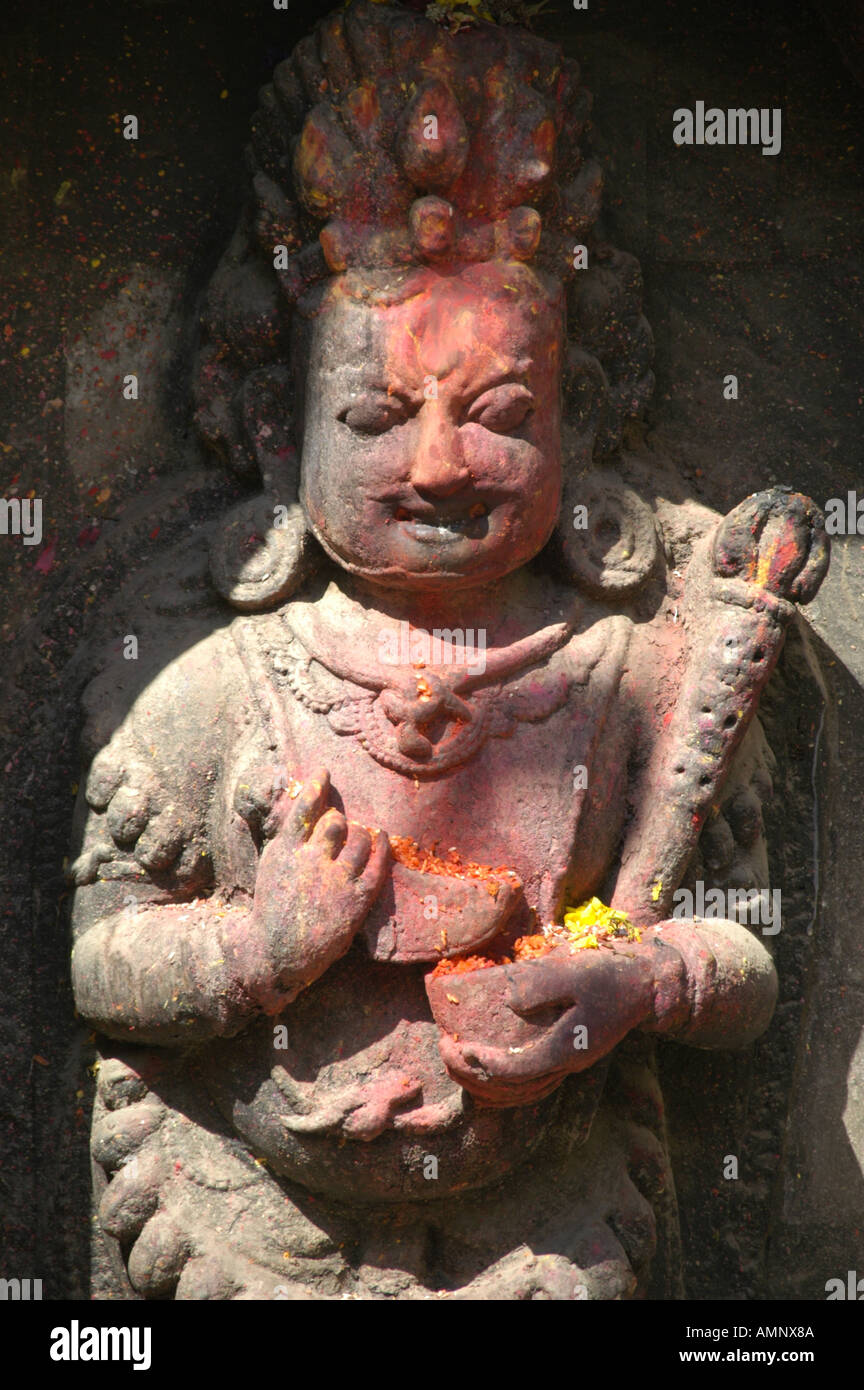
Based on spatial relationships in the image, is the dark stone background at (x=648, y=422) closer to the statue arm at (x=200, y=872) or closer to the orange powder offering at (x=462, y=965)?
the statue arm at (x=200, y=872)

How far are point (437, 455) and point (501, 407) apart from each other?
7.0 inches

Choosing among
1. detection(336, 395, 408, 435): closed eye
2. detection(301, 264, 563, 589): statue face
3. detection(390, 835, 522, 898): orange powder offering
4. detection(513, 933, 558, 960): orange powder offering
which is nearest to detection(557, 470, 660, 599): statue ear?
detection(301, 264, 563, 589): statue face

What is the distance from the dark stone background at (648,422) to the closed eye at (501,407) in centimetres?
73

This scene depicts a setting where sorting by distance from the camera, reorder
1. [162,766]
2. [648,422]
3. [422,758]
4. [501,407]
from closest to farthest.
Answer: [501,407], [422,758], [162,766], [648,422]

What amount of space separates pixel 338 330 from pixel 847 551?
1.48 m

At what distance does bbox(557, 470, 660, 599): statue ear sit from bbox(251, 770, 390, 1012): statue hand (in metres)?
0.80

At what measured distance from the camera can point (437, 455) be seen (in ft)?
11.7

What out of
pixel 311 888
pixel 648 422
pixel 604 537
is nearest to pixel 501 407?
pixel 604 537

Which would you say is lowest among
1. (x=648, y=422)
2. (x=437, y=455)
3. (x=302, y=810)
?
(x=302, y=810)

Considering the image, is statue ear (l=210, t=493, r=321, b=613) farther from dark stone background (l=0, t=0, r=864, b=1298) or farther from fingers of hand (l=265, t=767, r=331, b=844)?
fingers of hand (l=265, t=767, r=331, b=844)

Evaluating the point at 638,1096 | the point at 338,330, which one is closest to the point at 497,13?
the point at 338,330

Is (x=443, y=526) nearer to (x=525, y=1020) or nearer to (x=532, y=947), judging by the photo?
(x=532, y=947)

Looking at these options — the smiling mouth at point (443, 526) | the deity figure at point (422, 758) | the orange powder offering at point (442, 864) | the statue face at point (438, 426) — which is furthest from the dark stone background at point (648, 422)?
the orange powder offering at point (442, 864)

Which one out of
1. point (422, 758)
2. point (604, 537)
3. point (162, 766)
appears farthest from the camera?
point (604, 537)
